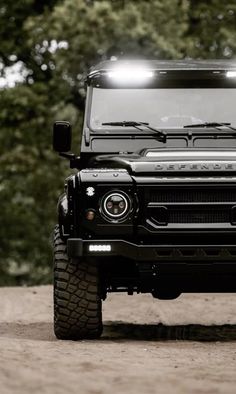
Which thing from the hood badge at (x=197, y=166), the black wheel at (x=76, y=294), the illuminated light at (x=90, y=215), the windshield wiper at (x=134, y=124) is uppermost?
the windshield wiper at (x=134, y=124)

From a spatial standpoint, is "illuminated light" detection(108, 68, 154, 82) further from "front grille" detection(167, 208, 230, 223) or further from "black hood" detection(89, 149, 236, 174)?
"front grille" detection(167, 208, 230, 223)

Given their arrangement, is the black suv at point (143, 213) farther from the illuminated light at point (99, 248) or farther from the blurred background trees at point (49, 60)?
the blurred background trees at point (49, 60)

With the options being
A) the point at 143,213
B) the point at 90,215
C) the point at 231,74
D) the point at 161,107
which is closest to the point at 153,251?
the point at 143,213

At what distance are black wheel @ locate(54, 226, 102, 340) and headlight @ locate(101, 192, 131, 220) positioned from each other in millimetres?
574

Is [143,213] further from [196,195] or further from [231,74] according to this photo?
[231,74]

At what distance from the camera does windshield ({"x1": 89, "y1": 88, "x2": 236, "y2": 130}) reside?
9.89 meters

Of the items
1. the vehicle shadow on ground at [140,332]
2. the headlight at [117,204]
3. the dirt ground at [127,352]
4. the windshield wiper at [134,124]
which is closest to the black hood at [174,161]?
the headlight at [117,204]

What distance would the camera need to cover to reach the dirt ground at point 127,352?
604cm

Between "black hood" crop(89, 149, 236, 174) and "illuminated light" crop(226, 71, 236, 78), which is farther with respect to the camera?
"illuminated light" crop(226, 71, 236, 78)

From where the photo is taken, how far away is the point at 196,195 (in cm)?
858

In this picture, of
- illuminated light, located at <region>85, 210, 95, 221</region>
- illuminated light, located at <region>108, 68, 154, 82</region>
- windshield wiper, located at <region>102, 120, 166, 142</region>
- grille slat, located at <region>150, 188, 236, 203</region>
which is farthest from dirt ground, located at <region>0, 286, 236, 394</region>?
illuminated light, located at <region>108, 68, 154, 82</region>

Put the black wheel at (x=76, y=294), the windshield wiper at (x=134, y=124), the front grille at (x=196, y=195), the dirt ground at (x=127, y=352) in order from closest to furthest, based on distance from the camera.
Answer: the dirt ground at (x=127, y=352) < the front grille at (x=196, y=195) < the black wheel at (x=76, y=294) < the windshield wiper at (x=134, y=124)

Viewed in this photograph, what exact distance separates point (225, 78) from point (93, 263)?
2.38 metres

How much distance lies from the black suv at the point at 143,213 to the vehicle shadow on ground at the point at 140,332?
46cm
